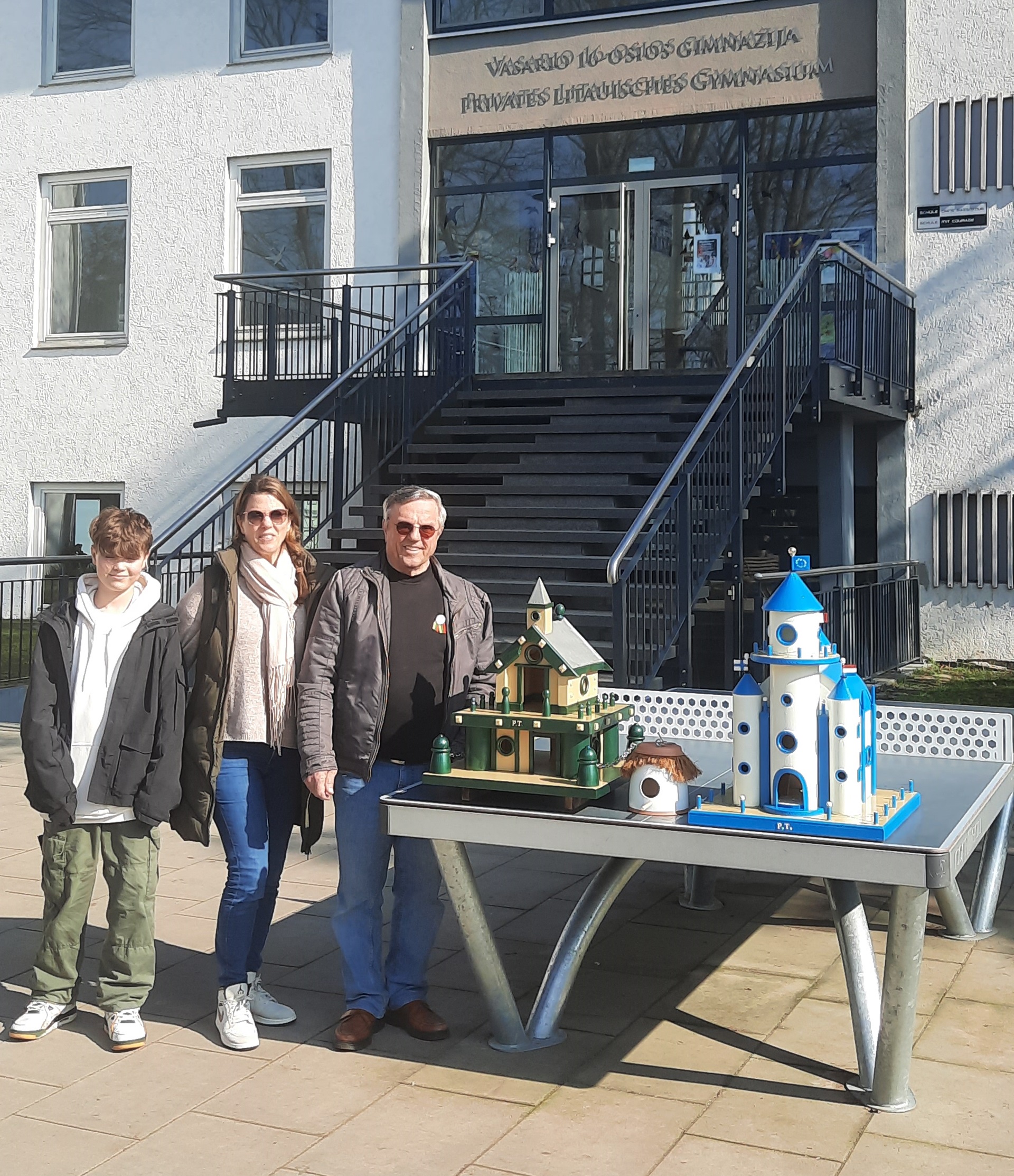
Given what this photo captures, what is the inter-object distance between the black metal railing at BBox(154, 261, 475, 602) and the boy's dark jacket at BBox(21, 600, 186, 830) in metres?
4.90

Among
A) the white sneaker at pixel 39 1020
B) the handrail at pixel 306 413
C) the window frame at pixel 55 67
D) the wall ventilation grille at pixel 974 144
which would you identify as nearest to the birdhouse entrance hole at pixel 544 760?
the white sneaker at pixel 39 1020

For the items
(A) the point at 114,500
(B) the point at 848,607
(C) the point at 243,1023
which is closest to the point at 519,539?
(B) the point at 848,607

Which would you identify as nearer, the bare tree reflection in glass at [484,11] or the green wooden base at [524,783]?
the green wooden base at [524,783]

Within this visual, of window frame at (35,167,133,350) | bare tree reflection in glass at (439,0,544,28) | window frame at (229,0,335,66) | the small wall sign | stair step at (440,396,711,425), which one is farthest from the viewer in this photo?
window frame at (35,167,133,350)

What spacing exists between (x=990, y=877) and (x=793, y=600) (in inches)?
89.1

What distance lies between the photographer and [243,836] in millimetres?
4359

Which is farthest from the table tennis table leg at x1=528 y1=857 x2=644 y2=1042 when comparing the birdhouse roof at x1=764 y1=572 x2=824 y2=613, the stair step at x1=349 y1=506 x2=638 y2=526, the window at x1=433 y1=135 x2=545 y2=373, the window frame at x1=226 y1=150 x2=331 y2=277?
the window frame at x1=226 y1=150 x2=331 y2=277

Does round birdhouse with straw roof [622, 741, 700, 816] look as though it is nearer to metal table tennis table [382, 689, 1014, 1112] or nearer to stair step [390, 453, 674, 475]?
metal table tennis table [382, 689, 1014, 1112]

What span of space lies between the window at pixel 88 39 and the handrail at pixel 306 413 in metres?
5.62

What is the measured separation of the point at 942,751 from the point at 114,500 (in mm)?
12561

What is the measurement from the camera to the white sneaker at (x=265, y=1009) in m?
4.48

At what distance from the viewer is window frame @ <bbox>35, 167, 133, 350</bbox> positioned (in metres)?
15.7

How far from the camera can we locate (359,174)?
1456 cm

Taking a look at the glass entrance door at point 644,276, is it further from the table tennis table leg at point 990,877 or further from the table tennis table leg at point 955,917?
the table tennis table leg at point 955,917
